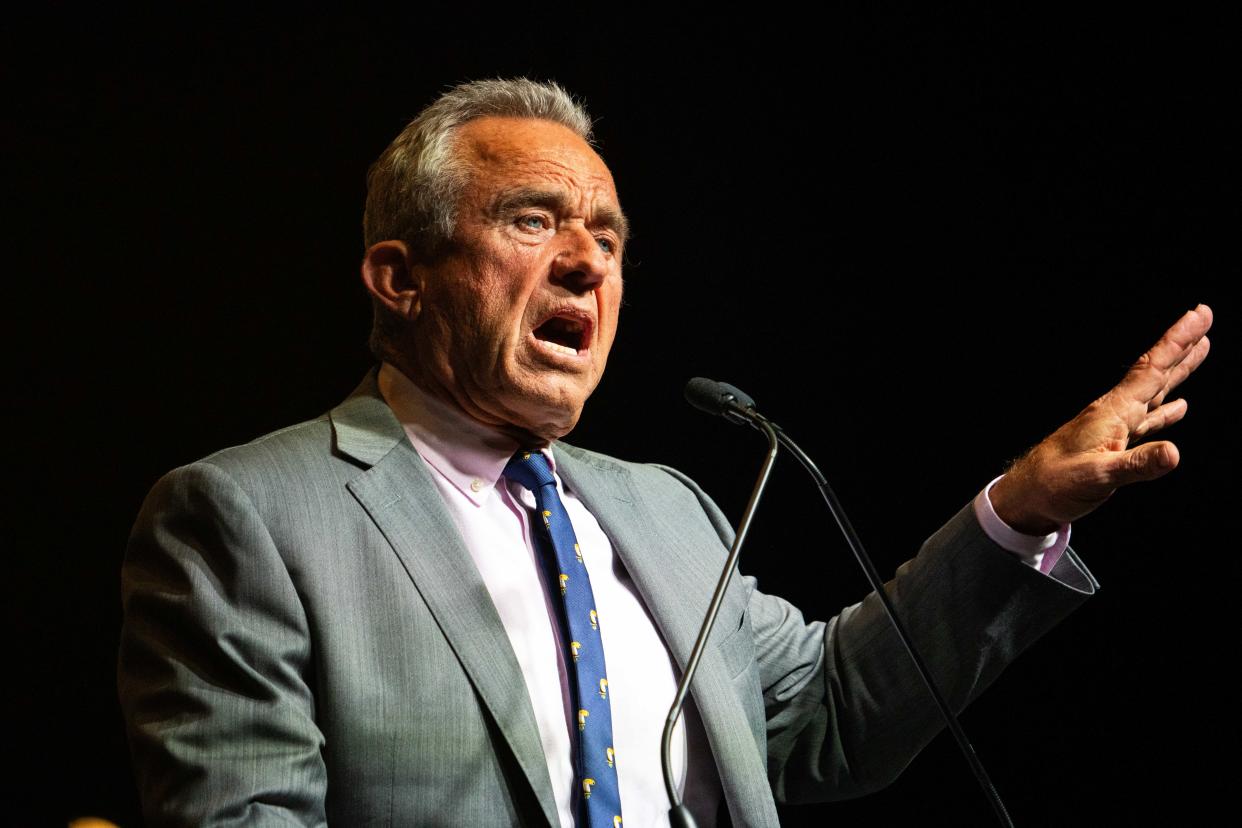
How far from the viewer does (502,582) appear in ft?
6.31

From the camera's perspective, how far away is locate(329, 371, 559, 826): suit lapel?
174cm

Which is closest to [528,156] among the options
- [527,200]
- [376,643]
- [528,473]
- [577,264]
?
[527,200]

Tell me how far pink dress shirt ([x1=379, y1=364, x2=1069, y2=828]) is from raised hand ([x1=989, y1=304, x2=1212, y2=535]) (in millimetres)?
110

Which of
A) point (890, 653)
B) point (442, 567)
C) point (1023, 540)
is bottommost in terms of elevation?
point (890, 653)

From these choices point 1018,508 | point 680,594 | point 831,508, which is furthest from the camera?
point 680,594

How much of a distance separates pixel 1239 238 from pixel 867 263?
0.76 metres

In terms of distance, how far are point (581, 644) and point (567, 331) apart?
0.52 metres

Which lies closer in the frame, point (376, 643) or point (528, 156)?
point (376, 643)

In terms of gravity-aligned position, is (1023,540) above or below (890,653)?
above

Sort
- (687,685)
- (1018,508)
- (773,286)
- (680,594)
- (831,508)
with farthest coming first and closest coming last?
(773,286), (680,594), (1018,508), (831,508), (687,685)

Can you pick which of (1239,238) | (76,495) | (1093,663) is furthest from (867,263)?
(76,495)

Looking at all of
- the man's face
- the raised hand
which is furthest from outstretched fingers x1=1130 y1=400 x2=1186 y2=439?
the man's face

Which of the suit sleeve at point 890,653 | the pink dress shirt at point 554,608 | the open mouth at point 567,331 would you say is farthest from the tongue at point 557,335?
the suit sleeve at point 890,653

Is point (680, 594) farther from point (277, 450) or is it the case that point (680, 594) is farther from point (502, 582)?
point (277, 450)
